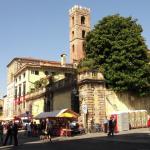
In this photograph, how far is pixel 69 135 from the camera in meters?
31.7

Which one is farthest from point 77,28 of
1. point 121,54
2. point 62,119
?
point 62,119

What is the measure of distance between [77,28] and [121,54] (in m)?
42.0

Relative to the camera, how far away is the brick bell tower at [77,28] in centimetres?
7906

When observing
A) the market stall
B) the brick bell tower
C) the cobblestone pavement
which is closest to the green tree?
the market stall

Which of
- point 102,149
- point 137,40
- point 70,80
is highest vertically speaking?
point 137,40

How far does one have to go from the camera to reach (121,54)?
39.2m

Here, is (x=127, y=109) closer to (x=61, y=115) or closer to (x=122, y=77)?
(x=122, y=77)

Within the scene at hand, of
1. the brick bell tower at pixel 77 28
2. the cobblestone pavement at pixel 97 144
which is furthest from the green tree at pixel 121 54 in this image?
the brick bell tower at pixel 77 28

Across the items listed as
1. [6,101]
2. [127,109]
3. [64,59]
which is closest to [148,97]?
[127,109]

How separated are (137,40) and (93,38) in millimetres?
5192

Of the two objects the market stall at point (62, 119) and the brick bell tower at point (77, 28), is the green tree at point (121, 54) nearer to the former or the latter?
the market stall at point (62, 119)

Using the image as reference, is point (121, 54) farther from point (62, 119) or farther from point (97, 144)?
point (97, 144)

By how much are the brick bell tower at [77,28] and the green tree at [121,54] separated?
36.1m

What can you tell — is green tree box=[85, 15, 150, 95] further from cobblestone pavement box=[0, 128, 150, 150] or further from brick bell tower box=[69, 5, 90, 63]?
brick bell tower box=[69, 5, 90, 63]
